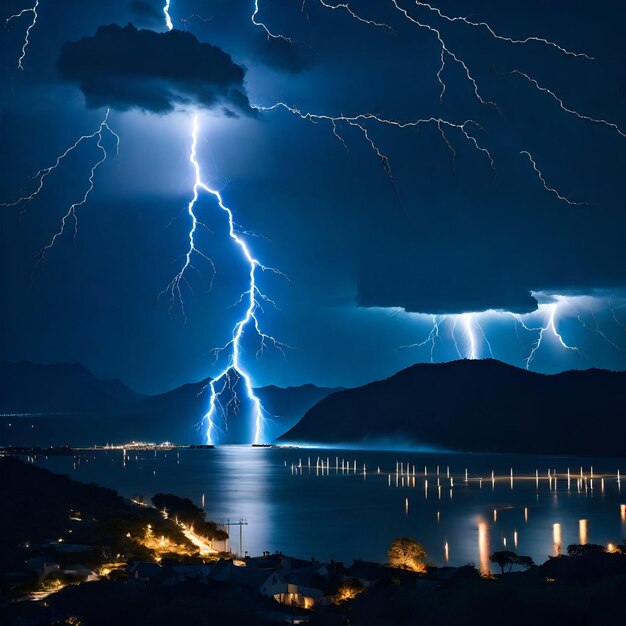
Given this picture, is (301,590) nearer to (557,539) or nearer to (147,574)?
(147,574)

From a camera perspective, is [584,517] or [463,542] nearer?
[463,542]

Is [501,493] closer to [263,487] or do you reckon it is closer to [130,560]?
[263,487]

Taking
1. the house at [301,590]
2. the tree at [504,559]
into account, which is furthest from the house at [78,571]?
the tree at [504,559]

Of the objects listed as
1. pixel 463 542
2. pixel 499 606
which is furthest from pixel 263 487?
pixel 499 606

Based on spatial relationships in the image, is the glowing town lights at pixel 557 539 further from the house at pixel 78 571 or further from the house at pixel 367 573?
the house at pixel 78 571

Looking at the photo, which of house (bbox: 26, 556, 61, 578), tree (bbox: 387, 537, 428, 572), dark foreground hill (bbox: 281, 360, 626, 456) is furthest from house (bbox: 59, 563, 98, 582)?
dark foreground hill (bbox: 281, 360, 626, 456)

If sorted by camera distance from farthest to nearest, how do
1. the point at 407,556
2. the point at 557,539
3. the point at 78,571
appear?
the point at 557,539 → the point at 407,556 → the point at 78,571

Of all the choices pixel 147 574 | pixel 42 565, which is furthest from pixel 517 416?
pixel 147 574
